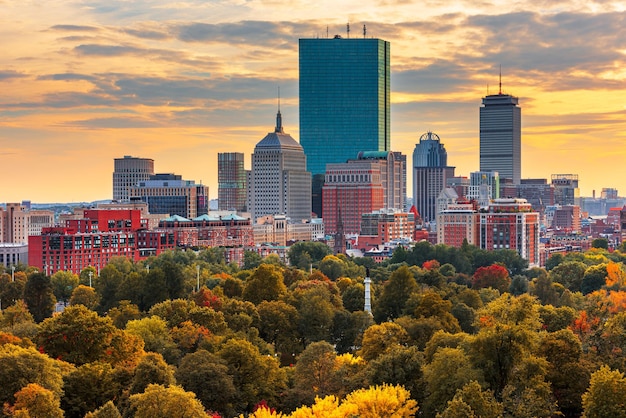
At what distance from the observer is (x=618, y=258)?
190250mm

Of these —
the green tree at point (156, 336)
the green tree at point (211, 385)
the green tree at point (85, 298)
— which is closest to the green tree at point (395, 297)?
the green tree at point (156, 336)

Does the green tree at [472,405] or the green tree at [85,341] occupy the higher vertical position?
the green tree at [85,341]

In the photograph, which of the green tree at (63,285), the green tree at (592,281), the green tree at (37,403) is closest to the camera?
the green tree at (37,403)

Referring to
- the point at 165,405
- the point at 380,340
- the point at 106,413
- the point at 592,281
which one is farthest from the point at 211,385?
the point at 592,281

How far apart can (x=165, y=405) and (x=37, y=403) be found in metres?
7.53

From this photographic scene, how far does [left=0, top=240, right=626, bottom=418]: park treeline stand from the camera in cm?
6650

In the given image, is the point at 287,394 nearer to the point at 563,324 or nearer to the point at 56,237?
the point at 563,324

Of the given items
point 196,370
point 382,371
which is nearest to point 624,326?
point 382,371

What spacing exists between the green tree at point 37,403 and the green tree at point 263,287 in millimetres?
47733

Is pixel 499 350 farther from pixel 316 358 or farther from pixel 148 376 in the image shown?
pixel 148 376

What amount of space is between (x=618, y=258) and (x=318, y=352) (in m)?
120

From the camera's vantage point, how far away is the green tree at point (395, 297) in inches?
4350

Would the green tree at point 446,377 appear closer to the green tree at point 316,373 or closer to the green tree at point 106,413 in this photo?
the green tree at point 316,373

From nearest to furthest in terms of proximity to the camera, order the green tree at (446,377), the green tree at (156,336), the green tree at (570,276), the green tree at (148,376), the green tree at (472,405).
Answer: the green tree at (472,405) < the green tree at (446,377) < the green tree at (148,376) < the green tree at (156,336) < the green tree at (570,276)
